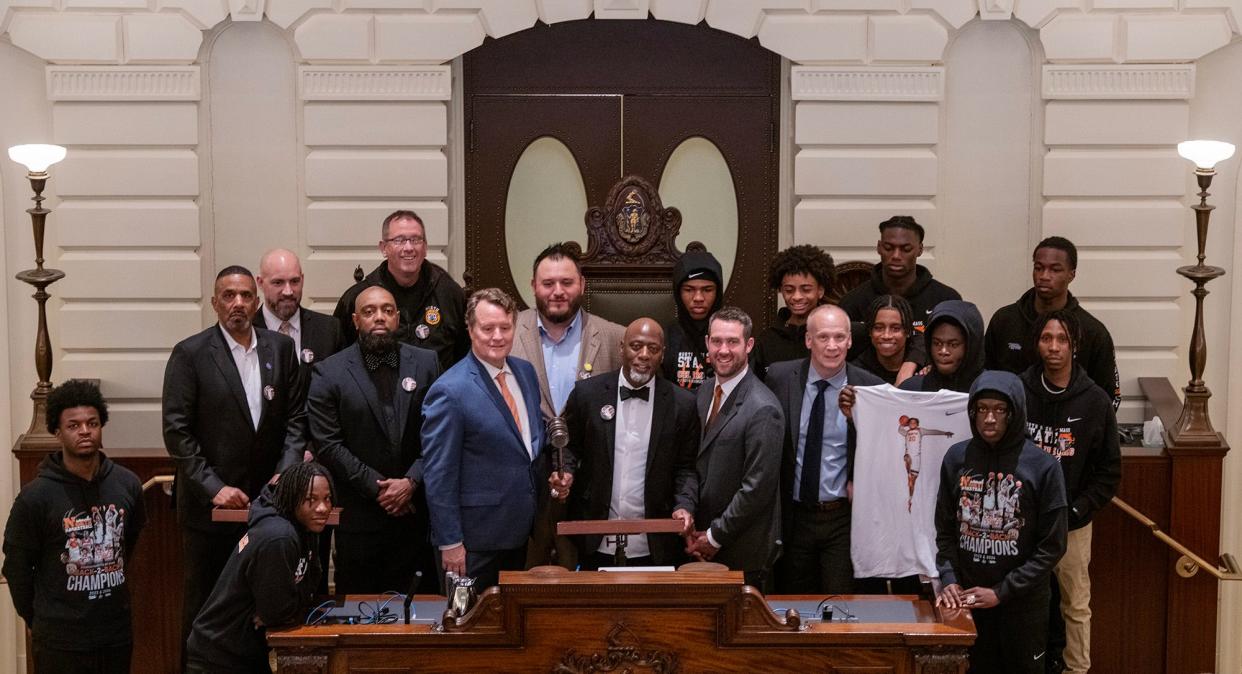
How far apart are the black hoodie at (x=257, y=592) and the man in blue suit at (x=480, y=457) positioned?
2.35 feet

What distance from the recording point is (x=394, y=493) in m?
6.98

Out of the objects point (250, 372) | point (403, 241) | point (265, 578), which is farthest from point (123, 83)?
point (265, 578)

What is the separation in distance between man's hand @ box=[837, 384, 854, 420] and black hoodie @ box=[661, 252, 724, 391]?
85 centimetres

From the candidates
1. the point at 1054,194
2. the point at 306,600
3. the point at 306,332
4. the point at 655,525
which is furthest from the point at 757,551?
the point at 1054,194

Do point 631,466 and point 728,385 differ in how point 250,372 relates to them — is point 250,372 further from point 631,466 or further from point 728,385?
point 728,385

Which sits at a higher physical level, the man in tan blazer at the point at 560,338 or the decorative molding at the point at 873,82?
the decorative molding at the point at 873,82

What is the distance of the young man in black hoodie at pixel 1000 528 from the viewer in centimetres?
643

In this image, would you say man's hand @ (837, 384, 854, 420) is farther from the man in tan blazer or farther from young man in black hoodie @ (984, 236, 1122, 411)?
young man in black hoodie @ (984, 236, 1122, 411)

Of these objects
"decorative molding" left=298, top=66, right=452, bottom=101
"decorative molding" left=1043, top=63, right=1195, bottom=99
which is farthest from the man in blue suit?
"decorative molding" left=1043, top=63, right=1195, bottom=99

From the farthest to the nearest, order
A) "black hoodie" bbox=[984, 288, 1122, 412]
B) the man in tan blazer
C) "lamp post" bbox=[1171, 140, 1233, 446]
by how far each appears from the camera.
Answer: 1. "lamp post" bbox=[1171, 140, 1233, 446]
2. "black hoodie" bbox=[984, 288, 1122, 412]
3. the man in tan blazer

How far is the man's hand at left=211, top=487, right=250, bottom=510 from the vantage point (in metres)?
7.04

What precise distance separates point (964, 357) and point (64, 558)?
13.7 ft

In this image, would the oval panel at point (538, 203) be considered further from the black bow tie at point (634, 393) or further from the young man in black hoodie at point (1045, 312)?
the black bow tie at point (634, 393)

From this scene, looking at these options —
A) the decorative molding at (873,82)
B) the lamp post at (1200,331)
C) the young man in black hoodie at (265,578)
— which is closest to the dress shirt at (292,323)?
the young man in black hoodie at (265,578)
